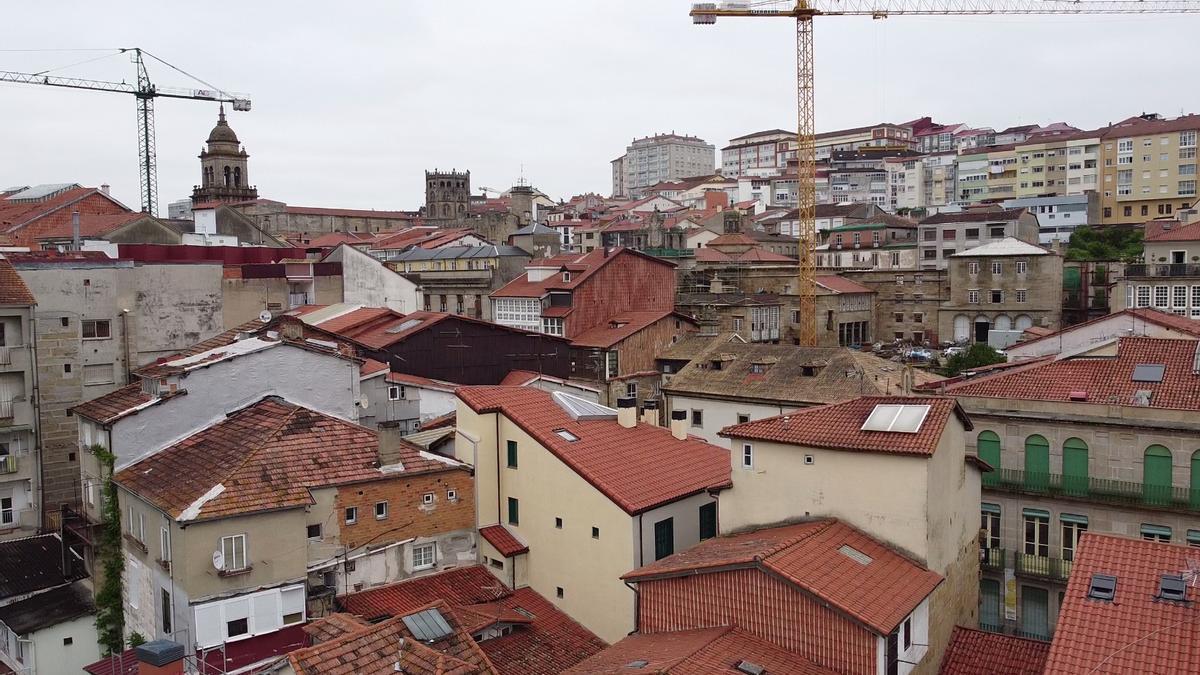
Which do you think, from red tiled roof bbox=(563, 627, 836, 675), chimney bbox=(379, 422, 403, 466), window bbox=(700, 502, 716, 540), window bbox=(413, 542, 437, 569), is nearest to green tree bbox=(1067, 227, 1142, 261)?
window bbox=(700, 502, 716, 540)

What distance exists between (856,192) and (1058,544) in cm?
10705

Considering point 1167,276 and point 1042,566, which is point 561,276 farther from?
point 1167,276

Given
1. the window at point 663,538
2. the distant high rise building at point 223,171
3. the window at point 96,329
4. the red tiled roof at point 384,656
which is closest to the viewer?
the red tiled roof at point 384,656

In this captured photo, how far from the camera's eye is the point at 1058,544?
2434 centimetres

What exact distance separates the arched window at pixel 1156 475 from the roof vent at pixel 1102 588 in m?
9.88

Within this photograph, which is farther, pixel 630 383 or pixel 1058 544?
pixel 630 383

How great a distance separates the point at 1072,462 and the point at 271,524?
66.3ft

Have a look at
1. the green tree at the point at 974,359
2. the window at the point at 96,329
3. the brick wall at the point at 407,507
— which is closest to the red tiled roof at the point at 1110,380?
the brick wall at the point at 407,507

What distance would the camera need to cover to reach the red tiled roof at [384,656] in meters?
14.9

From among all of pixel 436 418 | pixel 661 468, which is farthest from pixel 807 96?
pixel 661 468

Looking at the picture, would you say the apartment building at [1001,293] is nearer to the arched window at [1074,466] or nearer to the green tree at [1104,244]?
the green tree at [1104,244]

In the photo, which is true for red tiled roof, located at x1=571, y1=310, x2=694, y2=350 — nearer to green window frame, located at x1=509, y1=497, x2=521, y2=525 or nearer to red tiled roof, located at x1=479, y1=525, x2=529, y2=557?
green window frame, located at x1=509, y1=497, x2=521, y2=525

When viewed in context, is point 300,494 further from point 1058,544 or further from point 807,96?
point 807,96

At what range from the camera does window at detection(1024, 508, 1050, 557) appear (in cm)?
2456
